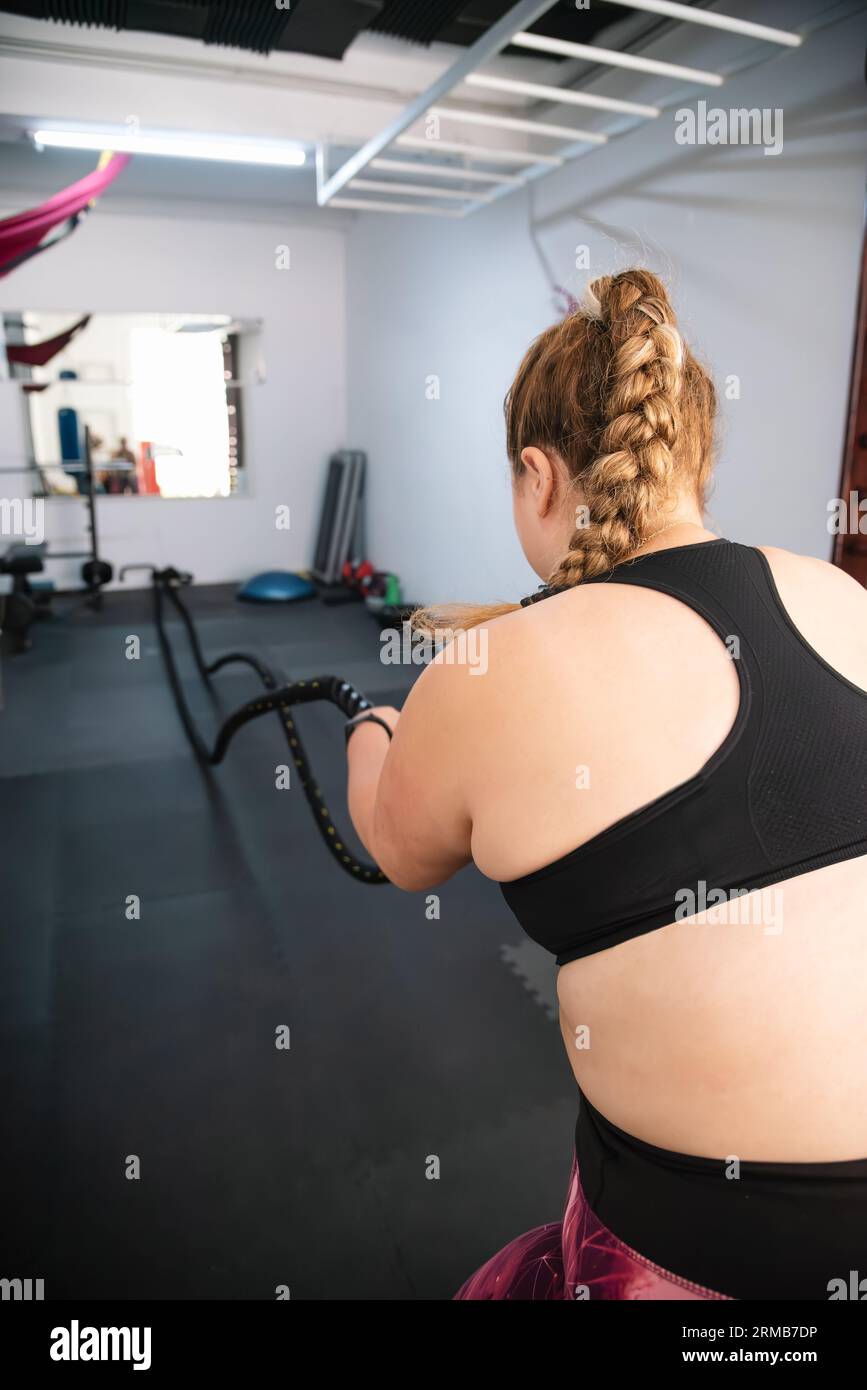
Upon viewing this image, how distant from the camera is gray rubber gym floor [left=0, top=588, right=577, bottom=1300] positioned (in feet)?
5.41

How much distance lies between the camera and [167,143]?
4.36 meters

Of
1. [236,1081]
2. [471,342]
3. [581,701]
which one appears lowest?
[236,1081]

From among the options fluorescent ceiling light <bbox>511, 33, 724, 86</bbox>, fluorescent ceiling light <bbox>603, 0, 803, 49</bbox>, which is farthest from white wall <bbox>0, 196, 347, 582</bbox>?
fluorescent ceiling light <bbox>603, 0, 803, 49</bbox>

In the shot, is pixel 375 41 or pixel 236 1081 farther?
pixel 375 41

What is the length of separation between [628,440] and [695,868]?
38 cm

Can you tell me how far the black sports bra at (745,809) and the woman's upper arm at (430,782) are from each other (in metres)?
0.11

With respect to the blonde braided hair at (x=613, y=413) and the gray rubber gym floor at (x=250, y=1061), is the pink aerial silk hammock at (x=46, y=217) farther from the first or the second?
the blonde braided hair at (x=613, y=413)

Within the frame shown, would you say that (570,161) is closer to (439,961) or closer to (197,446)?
(439,961)

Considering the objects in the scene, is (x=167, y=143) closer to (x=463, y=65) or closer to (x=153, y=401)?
(x=463, y=65)

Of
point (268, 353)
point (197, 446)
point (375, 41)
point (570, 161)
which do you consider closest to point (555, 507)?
point (570, 161)

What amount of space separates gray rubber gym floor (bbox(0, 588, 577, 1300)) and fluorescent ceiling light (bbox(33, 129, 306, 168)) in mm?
3034
